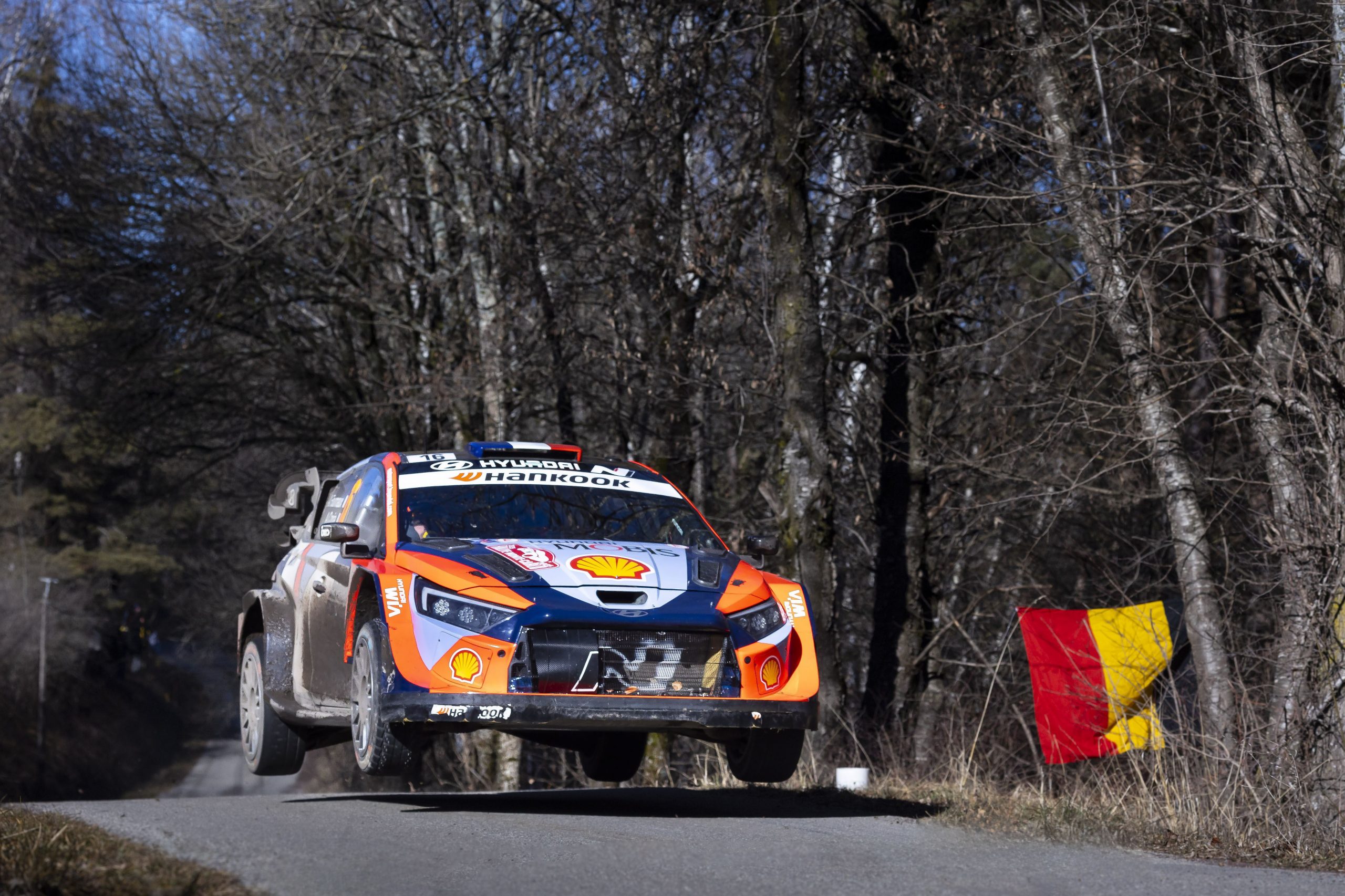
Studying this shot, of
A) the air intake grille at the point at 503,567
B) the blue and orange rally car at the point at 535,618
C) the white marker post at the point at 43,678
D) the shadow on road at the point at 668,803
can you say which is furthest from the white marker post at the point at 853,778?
the white marker post at the point at 43,678

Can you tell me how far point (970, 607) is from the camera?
1836 centimetres

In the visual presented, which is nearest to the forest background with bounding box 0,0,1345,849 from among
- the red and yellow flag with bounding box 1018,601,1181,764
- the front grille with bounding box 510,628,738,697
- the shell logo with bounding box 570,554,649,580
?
the red and yellow flag with bounding box 1018,601,1181,764

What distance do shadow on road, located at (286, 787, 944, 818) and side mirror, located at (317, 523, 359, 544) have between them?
148 cm

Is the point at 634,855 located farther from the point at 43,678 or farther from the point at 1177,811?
the point at 43,678

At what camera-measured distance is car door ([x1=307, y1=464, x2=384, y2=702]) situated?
29.1ft

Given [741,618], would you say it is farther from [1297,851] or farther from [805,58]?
[805,58]

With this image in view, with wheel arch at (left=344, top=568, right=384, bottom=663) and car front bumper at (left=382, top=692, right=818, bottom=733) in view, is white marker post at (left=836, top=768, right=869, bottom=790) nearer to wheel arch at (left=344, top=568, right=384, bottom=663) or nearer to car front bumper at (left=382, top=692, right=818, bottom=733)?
car front bumper at (left=382, top=692, right=818, bottom=733)

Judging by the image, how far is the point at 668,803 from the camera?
31.7 feet

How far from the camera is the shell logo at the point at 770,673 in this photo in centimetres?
828

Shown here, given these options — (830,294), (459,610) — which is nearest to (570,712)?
(459,610)

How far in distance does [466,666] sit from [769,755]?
73.1 inches

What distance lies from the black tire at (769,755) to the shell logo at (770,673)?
0.47 meters

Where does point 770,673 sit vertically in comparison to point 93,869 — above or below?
above

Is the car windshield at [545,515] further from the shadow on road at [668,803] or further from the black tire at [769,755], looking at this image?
the shadow on road at [668,803]
